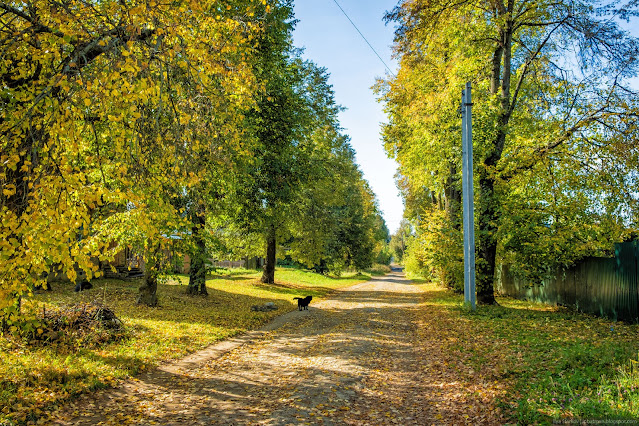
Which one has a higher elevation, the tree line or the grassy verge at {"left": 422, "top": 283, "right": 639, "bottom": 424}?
the tree line

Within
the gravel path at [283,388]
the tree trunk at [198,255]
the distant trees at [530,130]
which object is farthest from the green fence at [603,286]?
the tree trunk at [198,255]

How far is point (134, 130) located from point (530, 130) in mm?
14159

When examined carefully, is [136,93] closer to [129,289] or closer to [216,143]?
[216,143]

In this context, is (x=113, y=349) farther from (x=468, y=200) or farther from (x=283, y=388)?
(x=468, y=200)

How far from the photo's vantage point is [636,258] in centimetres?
1107

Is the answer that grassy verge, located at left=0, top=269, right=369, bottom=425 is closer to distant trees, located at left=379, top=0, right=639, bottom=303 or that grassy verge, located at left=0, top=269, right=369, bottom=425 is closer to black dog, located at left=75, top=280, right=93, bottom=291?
black dog, located at left=75, top=280, right=93, bottom=291

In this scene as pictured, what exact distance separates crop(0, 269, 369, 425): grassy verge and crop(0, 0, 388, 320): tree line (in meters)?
1.26

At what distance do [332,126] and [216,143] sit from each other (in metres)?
15.9

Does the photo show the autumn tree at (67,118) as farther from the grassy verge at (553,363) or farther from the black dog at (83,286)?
the black dog at (83,286)

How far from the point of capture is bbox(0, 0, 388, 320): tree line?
4.34 meters

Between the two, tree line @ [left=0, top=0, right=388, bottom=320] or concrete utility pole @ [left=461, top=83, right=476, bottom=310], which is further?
concrete utility pole @ [left=461, top=83, right=476, bottom=310]

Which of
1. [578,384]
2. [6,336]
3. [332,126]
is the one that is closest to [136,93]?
[6,336]

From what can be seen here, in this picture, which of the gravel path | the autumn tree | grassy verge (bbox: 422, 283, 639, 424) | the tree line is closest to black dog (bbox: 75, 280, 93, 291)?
the tree line

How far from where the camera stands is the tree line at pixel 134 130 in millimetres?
4336
